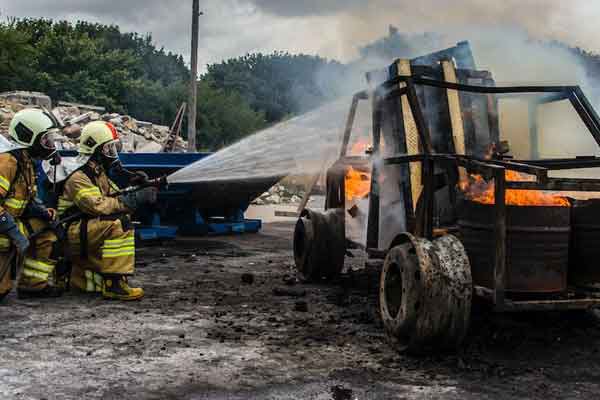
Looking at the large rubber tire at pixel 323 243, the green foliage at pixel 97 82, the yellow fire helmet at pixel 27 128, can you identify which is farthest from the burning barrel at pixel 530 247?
the green foliage at pixel 97 82

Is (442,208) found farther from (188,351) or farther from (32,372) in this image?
(32,372)

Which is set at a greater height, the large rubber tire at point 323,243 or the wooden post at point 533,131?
the wooden post at point 533,131

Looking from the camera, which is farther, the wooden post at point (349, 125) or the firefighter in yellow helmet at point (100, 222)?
the wooden post at point (349, 125)

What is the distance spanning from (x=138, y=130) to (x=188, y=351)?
1979 cm

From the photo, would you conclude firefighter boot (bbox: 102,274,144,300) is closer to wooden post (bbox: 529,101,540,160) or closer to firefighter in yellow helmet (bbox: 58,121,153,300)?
firefighter in yellow helmet (bbox: 58,121,153,300)

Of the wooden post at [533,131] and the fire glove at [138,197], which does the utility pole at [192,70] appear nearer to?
the fire glove at [138,197]

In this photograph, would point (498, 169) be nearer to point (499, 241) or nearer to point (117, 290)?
point (499, 241)

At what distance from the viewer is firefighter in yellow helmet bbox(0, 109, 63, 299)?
5500 millimetres

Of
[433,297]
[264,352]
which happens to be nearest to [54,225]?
[264,352]

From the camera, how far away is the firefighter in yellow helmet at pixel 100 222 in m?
5.72

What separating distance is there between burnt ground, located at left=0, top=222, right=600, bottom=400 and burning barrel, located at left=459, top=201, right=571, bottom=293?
516mm

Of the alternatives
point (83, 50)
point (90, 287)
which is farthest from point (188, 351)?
point (83, 50)

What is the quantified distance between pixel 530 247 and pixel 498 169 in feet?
1.77

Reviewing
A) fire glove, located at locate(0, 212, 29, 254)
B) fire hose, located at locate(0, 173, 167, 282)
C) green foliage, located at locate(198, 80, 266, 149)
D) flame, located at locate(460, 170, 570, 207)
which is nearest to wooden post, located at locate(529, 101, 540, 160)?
flame, located at locate(460, 170, 570, 207)
